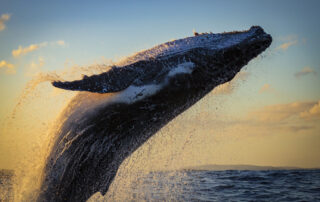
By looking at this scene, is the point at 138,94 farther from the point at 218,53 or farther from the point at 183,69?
the point at 218,53

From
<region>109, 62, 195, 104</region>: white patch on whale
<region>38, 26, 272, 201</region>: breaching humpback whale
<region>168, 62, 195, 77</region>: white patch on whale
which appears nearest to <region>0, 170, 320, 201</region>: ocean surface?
<region>38, 26, 272, 201</region>: breaching humpback whale

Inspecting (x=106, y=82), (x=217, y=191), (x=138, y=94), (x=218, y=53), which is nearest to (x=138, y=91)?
(x=138, y=94)

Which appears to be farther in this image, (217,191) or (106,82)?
(217,191)

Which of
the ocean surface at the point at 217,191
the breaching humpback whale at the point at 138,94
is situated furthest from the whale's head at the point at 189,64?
the ocean surface at the point at 217,191

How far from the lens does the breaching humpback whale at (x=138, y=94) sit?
4.68 m

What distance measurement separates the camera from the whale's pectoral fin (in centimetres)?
438

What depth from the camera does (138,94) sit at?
4.68 m

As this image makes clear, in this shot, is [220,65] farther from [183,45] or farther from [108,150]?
[108,150]

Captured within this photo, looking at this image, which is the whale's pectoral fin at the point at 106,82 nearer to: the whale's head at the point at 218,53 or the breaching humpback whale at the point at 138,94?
the breaching humpback whale at the point at 138,94

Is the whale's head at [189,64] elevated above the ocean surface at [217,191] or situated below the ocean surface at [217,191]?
above

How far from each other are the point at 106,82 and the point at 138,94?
59 cm

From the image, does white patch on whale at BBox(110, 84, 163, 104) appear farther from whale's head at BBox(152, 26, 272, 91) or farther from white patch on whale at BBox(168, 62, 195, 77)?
whale's head at BBox(152, 26, 272, 91)

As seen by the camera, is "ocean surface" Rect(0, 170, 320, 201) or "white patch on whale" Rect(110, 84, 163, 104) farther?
"ocean surface" Rect(0, 170, 320, 201)

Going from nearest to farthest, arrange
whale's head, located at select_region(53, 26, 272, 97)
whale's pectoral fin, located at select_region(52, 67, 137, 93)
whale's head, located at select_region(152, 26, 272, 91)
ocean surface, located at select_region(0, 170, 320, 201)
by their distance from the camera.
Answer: whale's pectoral fin, located at select_region(52, 67, 137, 93) → whale's head, located at select_region(53, 26, 272, 97) → whale's head, located at select_region(152, 26, 272, 91) → ocean surface, located at select_region(0, 170, 320, 201)
